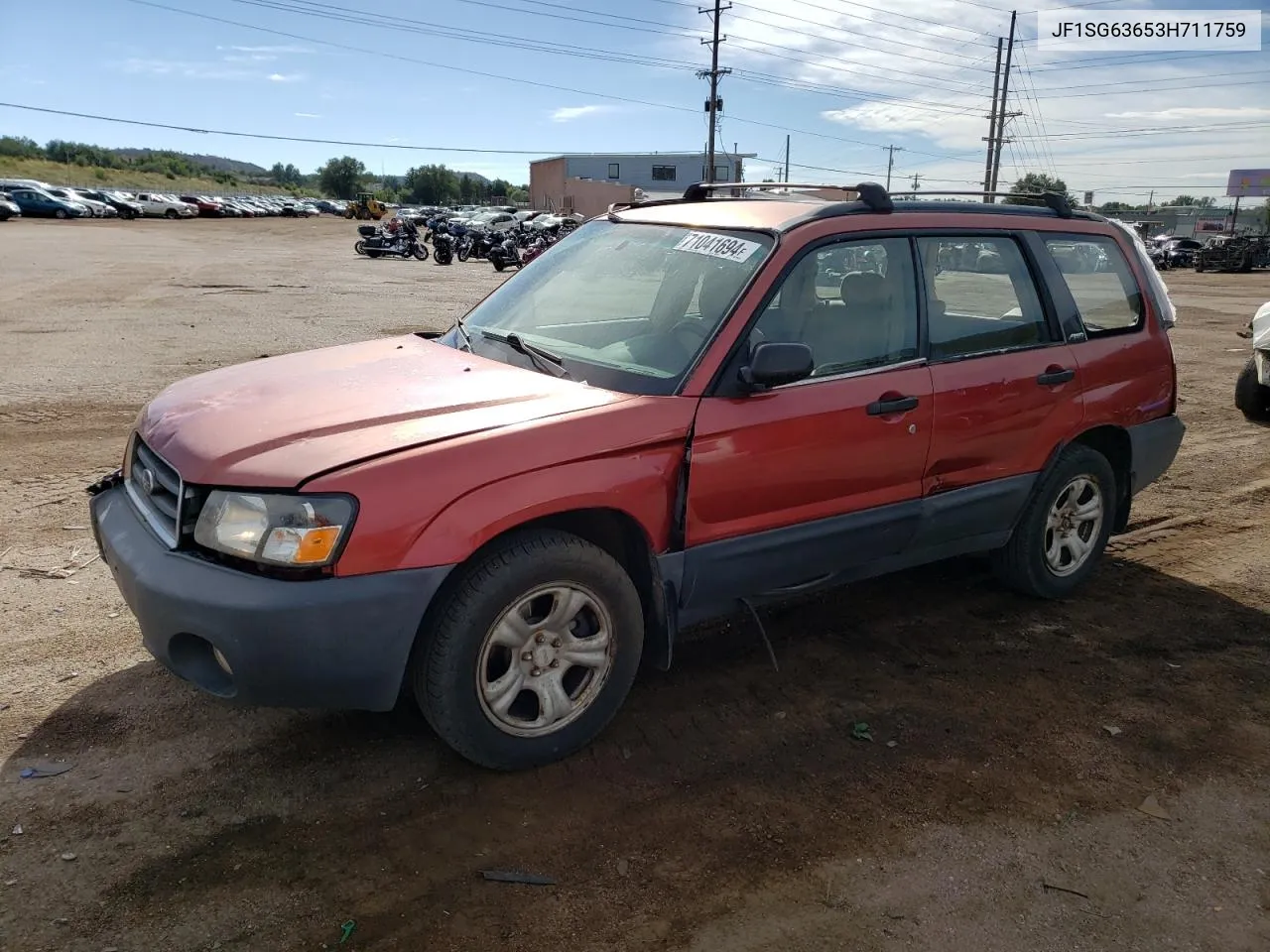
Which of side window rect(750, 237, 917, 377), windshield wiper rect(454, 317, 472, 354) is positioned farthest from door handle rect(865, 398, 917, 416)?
windshield wiper rect(454, 317, 472, 354)

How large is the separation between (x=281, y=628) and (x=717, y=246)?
218cm

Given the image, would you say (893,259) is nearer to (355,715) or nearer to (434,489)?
(434,489)

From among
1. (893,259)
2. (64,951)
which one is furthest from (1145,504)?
(64,951)

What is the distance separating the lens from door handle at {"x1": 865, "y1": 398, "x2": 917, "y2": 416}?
3666 mm

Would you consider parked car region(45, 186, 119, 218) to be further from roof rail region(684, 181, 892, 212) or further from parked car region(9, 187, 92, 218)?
roof rail region(684, 181, 892, 212)

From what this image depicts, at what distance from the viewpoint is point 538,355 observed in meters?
3.59

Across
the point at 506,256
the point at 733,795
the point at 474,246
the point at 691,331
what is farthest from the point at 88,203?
the point at 733,795

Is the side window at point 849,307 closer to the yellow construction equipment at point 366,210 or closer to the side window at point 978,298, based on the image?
the side window at point 978,298

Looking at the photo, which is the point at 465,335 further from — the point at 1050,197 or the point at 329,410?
the point at 1050,197

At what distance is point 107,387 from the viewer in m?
8.59

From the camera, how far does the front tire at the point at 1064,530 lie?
4.54 metres

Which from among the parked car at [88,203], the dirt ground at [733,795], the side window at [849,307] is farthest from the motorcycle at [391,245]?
the side window at [849,307]

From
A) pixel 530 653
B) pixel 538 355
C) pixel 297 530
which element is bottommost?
pixel 530 653

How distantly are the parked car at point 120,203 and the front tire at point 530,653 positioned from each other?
209ft
